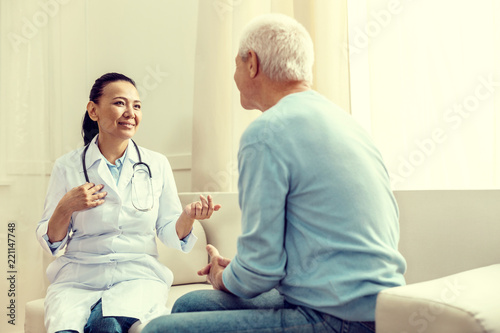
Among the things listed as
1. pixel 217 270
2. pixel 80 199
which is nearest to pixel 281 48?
pixel 217 270

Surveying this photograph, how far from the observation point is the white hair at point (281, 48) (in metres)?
1.20

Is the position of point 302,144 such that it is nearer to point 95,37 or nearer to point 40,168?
point 40,168

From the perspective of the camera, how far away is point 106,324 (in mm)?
1507

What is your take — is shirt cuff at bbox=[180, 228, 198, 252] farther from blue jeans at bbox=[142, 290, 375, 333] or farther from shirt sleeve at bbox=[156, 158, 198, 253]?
blue jeans at bbox=[142, 290, 375, 333]

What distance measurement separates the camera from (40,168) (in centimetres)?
305

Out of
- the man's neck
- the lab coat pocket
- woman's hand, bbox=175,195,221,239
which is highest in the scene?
the man's neck

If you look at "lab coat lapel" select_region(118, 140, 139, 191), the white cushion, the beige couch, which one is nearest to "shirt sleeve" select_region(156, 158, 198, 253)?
"lab coat lapel" select_region(118, 140, 139, 191)

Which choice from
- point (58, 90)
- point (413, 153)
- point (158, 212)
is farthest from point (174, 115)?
point (413, 153)

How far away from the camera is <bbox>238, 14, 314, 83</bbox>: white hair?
1.20 meters

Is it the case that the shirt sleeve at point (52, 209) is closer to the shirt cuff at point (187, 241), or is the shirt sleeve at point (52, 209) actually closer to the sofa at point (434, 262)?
the sofa at point (434, 262)

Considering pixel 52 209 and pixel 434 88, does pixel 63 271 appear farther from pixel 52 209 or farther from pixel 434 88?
pixel 434 88

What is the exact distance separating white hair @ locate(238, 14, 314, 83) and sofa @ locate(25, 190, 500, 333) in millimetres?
530

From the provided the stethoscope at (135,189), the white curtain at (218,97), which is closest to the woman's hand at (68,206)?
the stethoscope at (135,189)

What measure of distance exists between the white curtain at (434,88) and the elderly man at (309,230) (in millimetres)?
847
